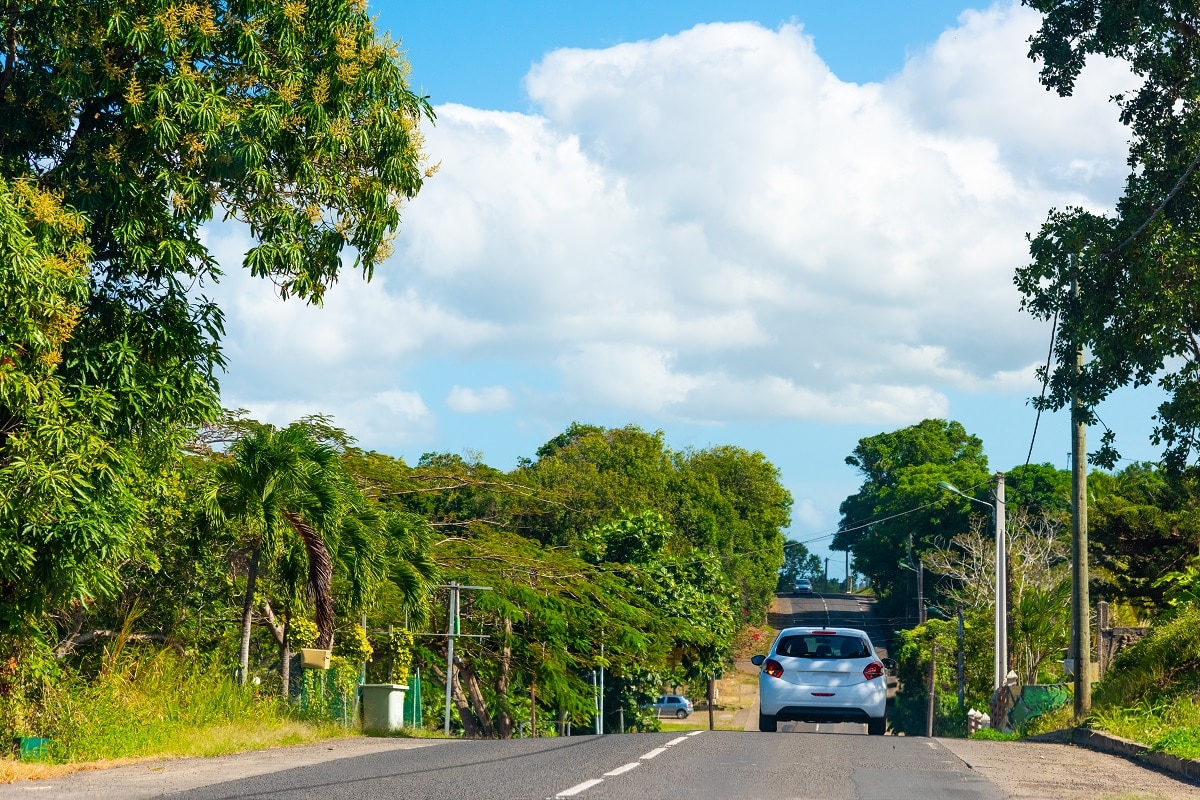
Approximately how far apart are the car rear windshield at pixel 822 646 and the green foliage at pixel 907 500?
47281 millimetres

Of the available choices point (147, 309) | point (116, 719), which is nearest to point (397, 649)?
point (116, 719)

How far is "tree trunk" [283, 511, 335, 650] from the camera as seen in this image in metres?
20.3

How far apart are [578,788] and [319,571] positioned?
10.6 metres

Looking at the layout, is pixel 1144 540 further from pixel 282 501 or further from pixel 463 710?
pixel 282 501

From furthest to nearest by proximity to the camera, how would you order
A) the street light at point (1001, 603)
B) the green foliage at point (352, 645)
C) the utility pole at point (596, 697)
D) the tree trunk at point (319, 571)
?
the utility pole at point (596, 697) → the street light at point (1001, 603) → the green foliage at point (352, 645) → the tree trunk at point (319, 571)

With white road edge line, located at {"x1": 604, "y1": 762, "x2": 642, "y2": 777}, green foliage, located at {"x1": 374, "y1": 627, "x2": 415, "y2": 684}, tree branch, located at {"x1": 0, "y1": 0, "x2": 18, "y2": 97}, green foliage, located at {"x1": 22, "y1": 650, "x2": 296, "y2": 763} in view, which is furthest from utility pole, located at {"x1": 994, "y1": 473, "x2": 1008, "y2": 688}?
tree branch, located at {"x1": 0, "y1": 0, "x2": 18, "y2": 97}

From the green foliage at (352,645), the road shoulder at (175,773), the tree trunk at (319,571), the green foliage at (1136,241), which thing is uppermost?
the green foliage at (1136,241)

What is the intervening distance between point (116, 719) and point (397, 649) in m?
14.4

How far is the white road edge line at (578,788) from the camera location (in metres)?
10.2

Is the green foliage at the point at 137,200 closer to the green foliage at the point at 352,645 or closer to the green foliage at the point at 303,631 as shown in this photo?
the green foliage at the point at 303,631

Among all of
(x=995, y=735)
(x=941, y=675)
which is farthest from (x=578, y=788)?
(x=941, y=675)

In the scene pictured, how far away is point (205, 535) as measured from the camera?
20.5 meters

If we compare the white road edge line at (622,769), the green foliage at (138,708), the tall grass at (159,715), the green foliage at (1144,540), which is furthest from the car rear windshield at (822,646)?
the green foliage at (1144,540)

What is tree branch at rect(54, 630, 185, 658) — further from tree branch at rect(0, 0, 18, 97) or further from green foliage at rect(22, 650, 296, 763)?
tree branch at rect(0, 0, 18, 97)
